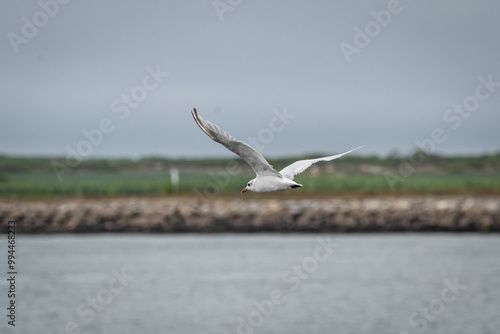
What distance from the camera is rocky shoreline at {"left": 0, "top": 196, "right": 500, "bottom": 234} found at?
1767 inches

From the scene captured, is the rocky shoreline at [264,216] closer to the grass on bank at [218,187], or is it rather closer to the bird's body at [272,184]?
the grass on bank at [218,187]

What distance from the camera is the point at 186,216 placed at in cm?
4609

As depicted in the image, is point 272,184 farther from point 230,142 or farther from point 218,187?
point 218,187

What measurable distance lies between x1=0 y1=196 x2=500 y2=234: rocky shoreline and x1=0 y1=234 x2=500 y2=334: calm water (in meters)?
0.70

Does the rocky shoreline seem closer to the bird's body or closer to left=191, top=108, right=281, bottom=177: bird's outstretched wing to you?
the bird's body

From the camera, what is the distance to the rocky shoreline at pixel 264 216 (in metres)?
44.9

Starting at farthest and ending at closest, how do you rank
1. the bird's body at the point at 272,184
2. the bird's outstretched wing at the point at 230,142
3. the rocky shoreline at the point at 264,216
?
the rocky shoreline at the point at 264,216 < the bird's body at the point at 272,184 < the bird's outstretched wing at the point at 230,142

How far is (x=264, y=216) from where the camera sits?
45625 mm

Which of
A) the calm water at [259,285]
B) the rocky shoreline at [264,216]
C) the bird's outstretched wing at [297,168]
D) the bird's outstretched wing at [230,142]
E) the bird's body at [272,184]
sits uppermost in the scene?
the bird's outstretched wing at [230,142]

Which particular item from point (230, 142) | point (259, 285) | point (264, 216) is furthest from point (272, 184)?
point (264, 216)

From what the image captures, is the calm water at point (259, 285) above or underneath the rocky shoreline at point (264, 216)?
underneath

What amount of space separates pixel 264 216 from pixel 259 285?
455 inches

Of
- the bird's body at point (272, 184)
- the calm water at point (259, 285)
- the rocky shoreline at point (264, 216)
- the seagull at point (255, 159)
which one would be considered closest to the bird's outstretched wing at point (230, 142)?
the seagull at point (255, 159)

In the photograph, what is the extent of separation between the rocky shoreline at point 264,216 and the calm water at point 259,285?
70cm
